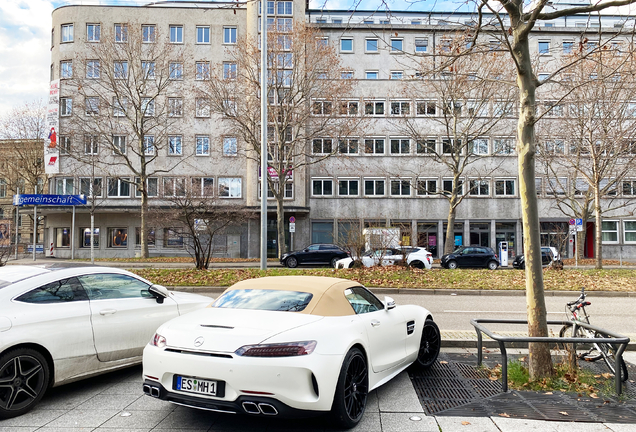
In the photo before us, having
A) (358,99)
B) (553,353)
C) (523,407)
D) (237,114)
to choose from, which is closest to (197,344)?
(523,407)

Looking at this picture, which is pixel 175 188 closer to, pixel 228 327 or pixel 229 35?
pixel 229 35

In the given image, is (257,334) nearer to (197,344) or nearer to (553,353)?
(197,344)

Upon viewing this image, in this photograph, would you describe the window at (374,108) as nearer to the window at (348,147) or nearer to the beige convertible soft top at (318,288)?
the window at (348,147)

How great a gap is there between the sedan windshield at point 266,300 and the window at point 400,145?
119ft

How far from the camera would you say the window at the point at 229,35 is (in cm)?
4116

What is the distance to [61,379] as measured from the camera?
189 inches

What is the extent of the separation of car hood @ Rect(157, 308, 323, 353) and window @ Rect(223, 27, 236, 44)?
40726 mm

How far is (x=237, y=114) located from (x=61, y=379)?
25.5m

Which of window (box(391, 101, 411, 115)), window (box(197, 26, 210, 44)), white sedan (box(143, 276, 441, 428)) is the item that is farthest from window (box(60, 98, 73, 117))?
white sedan (box(143, 276, 441, 428))

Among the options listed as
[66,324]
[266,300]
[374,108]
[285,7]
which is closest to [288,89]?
[374,108]

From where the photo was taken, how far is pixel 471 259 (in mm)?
28781

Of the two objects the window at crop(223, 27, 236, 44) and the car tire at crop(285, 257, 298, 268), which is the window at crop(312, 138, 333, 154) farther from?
the window at crop(223, 27, 236, 44)

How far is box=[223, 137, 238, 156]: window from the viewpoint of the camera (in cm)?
3884

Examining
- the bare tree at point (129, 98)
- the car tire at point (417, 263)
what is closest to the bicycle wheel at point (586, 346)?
the car tire at point (417, 263)
